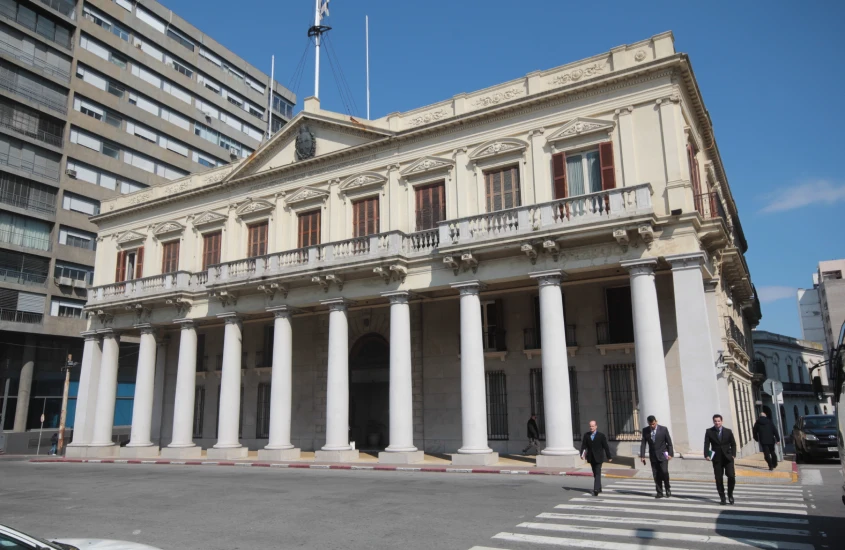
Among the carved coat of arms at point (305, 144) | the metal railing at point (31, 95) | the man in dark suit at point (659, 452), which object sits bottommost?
the man in dark suit at point (659, 452)

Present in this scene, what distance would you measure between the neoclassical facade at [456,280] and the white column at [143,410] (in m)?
0.09

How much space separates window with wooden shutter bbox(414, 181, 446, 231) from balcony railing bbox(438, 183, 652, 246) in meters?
2.03

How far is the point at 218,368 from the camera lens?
32562 mm

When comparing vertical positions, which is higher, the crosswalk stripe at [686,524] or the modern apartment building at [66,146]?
the modern apartment building at [66,146]

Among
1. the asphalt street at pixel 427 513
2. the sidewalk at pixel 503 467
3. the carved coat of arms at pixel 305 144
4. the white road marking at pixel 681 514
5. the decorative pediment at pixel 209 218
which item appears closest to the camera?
the asphalt street at pixel 427 513

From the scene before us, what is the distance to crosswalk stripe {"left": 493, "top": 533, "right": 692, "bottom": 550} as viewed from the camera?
27.1 feet

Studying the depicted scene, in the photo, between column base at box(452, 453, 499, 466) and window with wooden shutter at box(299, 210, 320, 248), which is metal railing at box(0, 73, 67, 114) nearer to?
window with wooden shutter at box(299, 210, 320, 248)

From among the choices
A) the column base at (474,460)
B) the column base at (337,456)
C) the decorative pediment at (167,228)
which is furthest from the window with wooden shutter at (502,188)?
the decorative pediment at (167,228)

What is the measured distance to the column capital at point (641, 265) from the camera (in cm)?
1919

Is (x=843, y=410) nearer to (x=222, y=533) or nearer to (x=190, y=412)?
(x=222, y=533)

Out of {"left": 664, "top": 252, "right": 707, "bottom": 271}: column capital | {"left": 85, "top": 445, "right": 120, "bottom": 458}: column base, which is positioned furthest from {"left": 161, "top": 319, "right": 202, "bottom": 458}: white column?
{"left": 664, "top": 252, "right": 707, "bottom": 271}: column capital

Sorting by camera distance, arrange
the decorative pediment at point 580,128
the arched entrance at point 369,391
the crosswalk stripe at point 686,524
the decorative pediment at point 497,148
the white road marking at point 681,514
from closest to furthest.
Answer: the crosswalk stripe at point 686,524 → the white road marking at point 681,514 → the decorative pediment at point 580,128 → the decorative pediment at point 497,148 → the arched entrance at point 369,391

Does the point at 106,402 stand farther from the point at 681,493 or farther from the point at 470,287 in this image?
the point at 681,493

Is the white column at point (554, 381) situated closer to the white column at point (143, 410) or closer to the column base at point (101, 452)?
the white column at point (143, 410)
